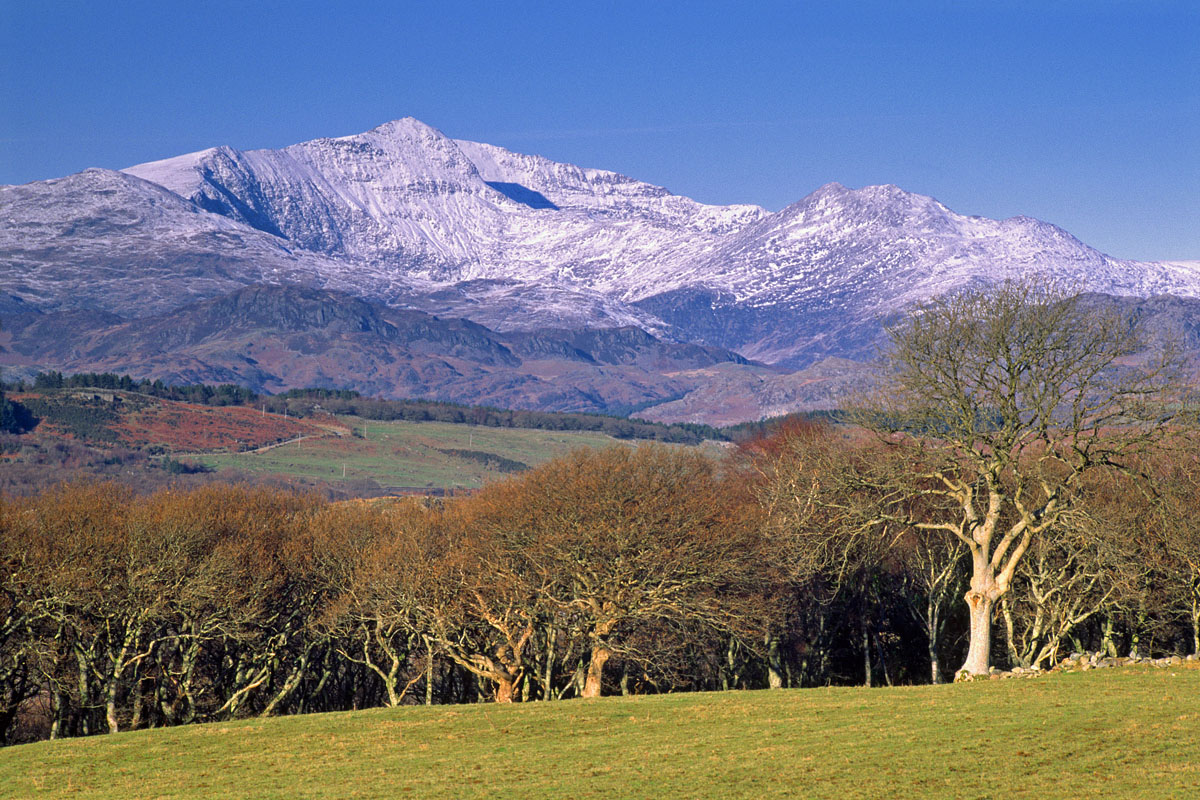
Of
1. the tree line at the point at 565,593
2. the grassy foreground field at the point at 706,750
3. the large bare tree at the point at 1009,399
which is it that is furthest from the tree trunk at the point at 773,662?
the grassy foreground field at the point at 706,750

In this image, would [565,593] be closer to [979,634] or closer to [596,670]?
[596,670]

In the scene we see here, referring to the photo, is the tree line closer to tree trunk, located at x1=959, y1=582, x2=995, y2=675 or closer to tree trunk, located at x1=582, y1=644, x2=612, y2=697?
tree trunk, located at x1=582, y1=644, x2=612, y2=697

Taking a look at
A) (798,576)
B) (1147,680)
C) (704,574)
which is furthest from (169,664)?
(1147,680)

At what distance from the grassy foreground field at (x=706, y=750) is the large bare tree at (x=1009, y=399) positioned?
8130mm

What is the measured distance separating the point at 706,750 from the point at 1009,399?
22901 millimetres

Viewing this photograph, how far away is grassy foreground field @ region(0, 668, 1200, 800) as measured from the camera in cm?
2878

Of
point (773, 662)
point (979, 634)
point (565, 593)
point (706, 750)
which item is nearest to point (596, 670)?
point (565, 593)

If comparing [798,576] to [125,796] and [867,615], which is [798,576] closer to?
[867,615]

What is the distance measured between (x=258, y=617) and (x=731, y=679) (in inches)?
1187

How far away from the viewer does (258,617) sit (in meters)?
72.3

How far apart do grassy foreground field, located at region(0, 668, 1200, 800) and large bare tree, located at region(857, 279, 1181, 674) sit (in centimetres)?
813

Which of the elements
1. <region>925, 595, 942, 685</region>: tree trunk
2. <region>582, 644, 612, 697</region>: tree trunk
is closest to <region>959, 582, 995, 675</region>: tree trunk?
<region>925, 595, 942, 685</region>: tree trunk

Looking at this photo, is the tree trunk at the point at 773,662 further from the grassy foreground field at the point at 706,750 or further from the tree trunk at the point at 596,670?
the grassy foreground field at the point at 706,750

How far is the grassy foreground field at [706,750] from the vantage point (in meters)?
28.8
